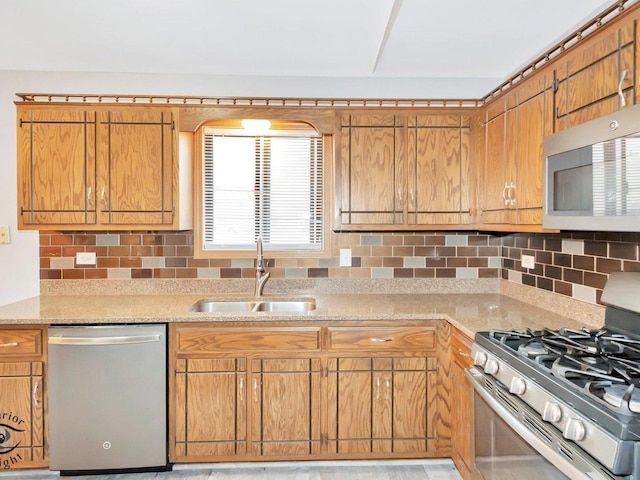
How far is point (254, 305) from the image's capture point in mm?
2754

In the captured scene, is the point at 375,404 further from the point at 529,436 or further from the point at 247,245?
the point at 247,245

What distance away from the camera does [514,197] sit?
2.20 metres

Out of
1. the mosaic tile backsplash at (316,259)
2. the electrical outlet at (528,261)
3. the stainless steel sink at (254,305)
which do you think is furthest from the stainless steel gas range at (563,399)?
the stainless steel sink at (254,305)

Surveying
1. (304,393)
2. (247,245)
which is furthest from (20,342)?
(304,393)

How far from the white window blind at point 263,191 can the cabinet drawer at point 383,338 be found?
0.85m

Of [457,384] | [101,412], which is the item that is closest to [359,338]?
[457,384]

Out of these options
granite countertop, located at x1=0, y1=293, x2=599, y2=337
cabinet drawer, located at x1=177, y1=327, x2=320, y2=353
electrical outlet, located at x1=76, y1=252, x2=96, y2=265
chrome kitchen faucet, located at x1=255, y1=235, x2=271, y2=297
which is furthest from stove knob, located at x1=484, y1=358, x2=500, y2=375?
electrical outlet, located at x1=76, y1=252, x2=96, y2=265

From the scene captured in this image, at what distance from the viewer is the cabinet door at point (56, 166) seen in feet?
8.32

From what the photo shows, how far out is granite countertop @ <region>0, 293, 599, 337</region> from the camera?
2176 mm

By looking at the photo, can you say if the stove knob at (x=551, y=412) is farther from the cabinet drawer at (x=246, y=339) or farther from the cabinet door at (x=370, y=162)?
the cabinet door at (x=370, y=162)

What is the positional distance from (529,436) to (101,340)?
6.54 feet

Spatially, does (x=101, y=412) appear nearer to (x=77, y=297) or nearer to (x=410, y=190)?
(x=77, y=297)

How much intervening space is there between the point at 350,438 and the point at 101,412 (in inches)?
52.3

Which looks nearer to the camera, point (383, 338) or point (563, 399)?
point (563, 399)
